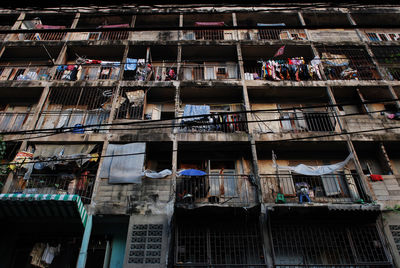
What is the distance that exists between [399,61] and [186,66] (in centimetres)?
1220

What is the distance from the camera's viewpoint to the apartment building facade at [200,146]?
9.76 m

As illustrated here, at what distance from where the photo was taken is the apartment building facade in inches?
384

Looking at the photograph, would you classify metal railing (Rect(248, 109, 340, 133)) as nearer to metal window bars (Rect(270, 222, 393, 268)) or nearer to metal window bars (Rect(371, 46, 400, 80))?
metal window bars (Rect(270, 222, 393, 268))

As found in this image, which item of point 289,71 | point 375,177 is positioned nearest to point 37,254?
point 375,177

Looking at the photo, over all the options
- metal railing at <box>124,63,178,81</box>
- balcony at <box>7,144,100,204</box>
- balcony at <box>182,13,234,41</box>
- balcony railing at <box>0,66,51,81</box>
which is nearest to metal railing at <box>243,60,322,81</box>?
balcony at <box>182,13,234,41</box>

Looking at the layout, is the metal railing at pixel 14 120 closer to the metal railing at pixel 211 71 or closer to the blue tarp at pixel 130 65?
the blue tarp at pixel 130 65

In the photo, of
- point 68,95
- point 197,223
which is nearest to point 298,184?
point 197,223

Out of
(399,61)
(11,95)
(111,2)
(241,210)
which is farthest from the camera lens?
(399,61)

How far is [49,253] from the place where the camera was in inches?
400

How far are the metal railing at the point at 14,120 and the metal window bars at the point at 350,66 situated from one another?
1564 cm

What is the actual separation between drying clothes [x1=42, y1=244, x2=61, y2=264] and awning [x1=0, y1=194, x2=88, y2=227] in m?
1.47

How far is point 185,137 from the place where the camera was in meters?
12.0

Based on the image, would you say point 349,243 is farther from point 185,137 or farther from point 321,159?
point 185,137

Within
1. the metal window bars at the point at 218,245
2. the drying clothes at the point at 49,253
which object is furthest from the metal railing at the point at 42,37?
the metal window bars at the point at 218,245
